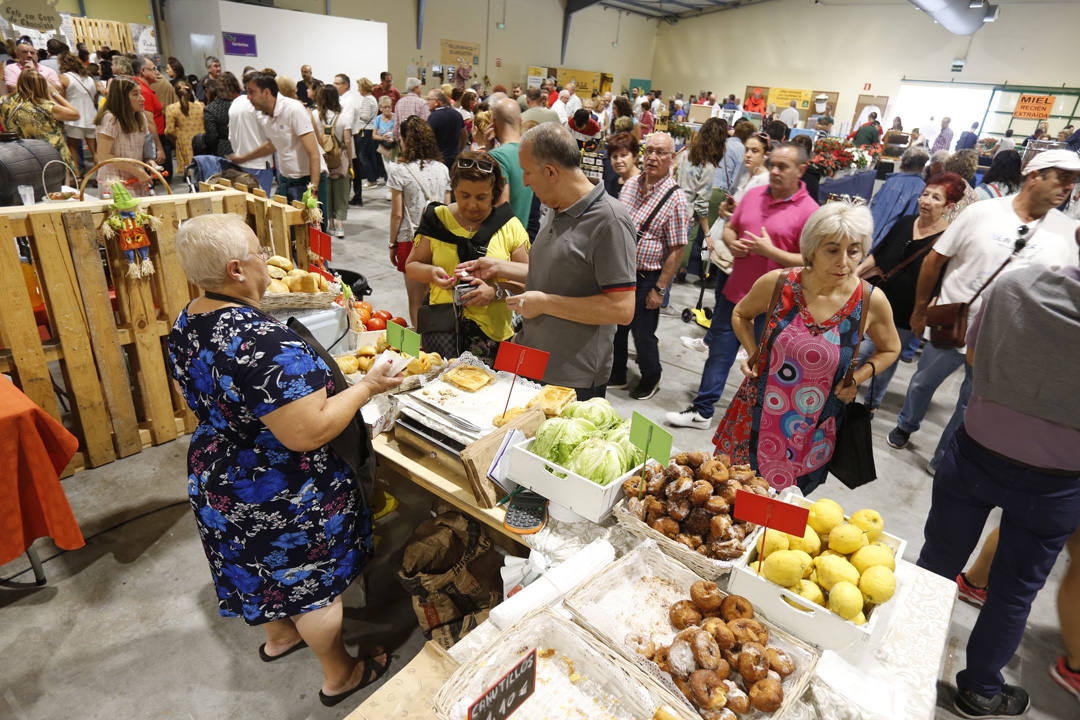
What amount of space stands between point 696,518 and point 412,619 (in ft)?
4.91

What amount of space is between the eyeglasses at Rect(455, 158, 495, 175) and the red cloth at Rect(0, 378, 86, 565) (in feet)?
6.08

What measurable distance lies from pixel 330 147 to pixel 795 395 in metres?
6.16

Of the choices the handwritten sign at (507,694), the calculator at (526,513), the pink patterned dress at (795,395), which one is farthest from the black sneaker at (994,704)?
the handwritten sign at (507,694)

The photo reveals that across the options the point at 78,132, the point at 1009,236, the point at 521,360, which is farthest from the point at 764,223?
the point at 78,132

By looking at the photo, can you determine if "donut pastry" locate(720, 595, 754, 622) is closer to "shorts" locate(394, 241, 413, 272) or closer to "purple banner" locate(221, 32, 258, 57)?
"shorts" locate(394, 241, 413, 272)

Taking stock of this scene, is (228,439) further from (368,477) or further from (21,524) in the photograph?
(21,524)

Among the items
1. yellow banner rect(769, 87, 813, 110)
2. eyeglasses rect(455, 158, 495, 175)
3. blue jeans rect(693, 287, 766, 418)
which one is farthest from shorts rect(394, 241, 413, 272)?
yellow banner rect(769, 87, 813, 110)

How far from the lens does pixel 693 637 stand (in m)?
1.32

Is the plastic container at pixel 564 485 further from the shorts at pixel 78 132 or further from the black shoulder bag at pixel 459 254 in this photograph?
the shorts at pixel 78 132

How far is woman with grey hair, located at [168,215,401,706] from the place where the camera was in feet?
4.98

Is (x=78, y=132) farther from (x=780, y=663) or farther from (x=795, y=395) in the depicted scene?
(x=780, y=663)

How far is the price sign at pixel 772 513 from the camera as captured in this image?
53.1 inches

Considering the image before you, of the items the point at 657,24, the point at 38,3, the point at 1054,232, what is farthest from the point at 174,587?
the point at 657,24

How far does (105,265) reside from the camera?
3248 mm
